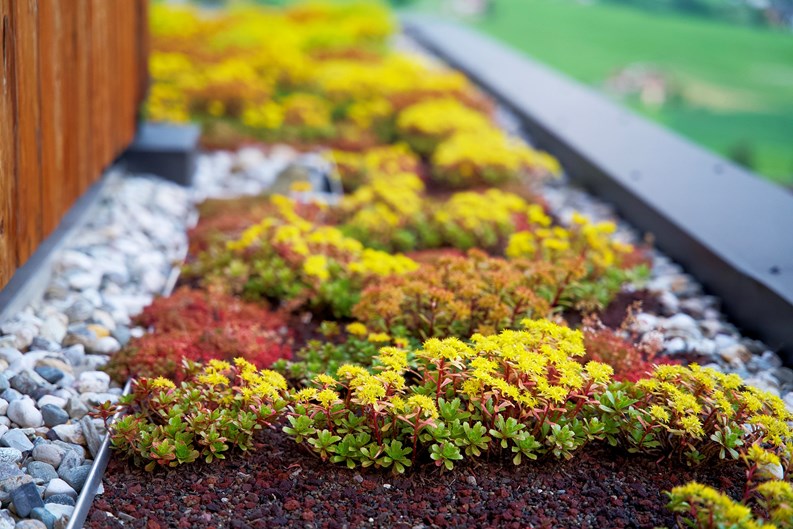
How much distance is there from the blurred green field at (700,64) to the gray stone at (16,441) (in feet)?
27.2

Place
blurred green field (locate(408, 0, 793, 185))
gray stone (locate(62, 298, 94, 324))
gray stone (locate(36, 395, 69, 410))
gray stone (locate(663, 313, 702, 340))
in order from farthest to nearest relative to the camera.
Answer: blurred green field (locate(408, 0, 793, 185)), gray stone (locate(663, 313, 702, 340)), gray stone (locate(62, 298, 94, 324)), gray stone (locate(36, 395, 69, 410))

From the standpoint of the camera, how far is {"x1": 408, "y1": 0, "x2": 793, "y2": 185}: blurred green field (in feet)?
31.8

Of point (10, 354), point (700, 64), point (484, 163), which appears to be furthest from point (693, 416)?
point (700, 64)

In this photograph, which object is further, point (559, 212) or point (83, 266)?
point (559, 212)

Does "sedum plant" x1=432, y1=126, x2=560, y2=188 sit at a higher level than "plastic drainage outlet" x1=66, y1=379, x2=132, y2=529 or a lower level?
lower

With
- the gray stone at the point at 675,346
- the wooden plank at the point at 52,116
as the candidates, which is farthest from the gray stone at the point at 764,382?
the wooden plank at the point at 52,116

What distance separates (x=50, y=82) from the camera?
3535 mm

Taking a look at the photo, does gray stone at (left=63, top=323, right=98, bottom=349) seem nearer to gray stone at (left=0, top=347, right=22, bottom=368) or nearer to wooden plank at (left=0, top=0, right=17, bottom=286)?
gray stone at (left=0, top=347, right=22, bottom=368)

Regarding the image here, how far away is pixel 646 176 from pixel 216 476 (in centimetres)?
422

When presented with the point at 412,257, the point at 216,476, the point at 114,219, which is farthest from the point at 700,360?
the point at 114,219

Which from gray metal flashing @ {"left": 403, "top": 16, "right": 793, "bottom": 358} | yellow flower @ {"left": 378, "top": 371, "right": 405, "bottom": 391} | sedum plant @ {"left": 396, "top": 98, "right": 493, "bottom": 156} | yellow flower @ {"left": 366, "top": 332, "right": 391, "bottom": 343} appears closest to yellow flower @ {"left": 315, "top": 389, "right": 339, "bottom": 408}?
yellow flower @ {"left": 378, "top": 371, "right": 405, "bottom": 391}

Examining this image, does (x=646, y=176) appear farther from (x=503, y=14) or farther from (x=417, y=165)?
(x=503, y=14)

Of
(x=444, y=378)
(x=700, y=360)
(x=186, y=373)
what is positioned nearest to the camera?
(x=444, y=378)

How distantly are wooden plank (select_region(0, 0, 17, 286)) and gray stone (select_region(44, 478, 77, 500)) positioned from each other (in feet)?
2.88
